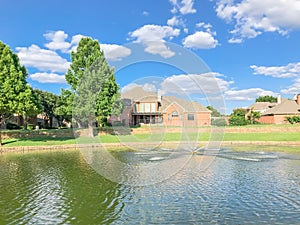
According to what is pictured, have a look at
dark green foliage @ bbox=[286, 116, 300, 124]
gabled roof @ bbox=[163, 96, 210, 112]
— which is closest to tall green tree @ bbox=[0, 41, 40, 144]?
gabled roof @ bbox=[163, 96, 210, 112]

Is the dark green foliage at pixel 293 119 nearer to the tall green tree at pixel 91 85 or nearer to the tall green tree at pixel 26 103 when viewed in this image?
the tall green tree at pixel 91 85

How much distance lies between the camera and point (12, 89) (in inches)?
1283

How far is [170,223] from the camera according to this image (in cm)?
948

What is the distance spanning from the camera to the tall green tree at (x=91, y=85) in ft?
126

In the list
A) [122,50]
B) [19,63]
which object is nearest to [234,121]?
[19,63]

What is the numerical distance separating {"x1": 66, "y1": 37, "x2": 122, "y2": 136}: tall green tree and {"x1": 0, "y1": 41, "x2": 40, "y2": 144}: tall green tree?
703 centimetres

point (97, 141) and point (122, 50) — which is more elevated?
point (122, 50)

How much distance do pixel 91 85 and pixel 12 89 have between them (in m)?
9.87

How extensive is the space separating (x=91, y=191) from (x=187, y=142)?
26.8 meters

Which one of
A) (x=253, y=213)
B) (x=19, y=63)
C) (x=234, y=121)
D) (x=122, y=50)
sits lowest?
(x=253, y=213)

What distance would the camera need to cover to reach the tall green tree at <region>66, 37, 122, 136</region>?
126ft

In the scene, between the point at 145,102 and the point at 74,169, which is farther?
the point at 145,102

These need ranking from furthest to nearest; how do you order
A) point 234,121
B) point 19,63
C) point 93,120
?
1. point 234,121
2. point 93,120
3. point 19,63

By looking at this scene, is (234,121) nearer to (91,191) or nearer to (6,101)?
(6,101)
